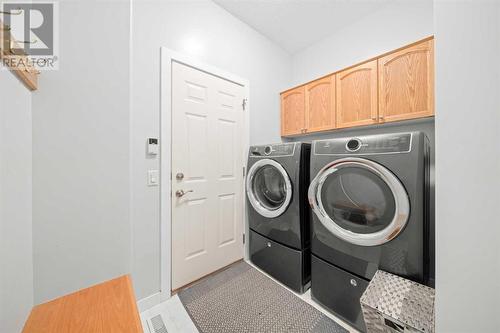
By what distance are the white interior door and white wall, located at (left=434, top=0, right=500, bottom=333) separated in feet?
5.27

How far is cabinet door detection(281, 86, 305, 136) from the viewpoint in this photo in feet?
7.59

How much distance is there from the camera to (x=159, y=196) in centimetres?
155

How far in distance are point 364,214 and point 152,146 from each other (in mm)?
1640

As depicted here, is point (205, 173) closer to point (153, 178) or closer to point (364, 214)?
point (153, 178)

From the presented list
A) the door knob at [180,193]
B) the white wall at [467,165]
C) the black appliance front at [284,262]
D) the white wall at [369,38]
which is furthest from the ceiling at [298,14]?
the black appliance front at [284,262]

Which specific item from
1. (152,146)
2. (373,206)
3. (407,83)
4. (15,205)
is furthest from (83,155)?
(407,83)

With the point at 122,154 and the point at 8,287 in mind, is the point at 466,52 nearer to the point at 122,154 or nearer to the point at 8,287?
the point at 122,154

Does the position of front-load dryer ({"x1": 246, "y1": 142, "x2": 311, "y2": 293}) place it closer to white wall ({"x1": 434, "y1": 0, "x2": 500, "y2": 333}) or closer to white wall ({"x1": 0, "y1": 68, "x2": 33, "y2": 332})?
white wall ({"x1": 434, "y1": 0, "x2": 500, "y2": 333})

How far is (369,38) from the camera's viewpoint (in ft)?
6.74

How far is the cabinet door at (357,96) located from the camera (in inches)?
68.6

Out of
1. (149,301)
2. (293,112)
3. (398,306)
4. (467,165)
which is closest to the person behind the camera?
(467,165)

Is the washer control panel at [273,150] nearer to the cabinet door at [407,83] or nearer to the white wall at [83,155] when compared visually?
the cabinet door at [407,83]

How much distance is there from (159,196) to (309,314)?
4.82 feet

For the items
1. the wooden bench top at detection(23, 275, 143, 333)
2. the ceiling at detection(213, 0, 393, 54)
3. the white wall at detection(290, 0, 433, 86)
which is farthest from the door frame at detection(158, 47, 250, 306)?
the white wall at detection(290, 0, 433, 86)
